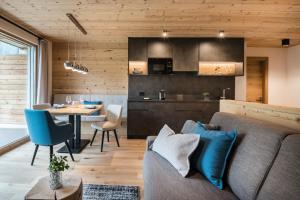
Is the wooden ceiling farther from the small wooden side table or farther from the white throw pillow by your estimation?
the small wooden side table

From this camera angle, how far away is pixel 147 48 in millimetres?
4758

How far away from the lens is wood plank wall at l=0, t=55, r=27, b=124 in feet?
14.1

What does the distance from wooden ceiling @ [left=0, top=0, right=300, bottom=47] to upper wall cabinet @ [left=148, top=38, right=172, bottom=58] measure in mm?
278

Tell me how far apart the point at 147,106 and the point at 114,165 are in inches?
70.1

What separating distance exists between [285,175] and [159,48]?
13.4ft


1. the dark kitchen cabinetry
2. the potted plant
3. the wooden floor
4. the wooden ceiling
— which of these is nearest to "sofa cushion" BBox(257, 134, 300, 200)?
the potted plant

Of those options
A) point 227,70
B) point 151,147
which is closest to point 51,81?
point 151,147

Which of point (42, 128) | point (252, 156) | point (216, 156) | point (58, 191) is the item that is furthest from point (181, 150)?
point (42, 128)

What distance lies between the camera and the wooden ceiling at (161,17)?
2971 millimetres

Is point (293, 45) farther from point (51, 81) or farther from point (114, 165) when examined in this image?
point (51, 81)

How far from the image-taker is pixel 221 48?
4711 mm

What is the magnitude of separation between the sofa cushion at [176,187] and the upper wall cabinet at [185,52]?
11.2ft

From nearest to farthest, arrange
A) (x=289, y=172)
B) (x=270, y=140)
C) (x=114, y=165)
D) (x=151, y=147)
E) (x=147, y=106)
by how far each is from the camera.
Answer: (x=289, y=172) < (x=270, y=140) < (x=151, y=147) < (x=114, y=165) < (x=147, y=106)

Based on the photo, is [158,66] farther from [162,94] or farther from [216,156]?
[216,156]
